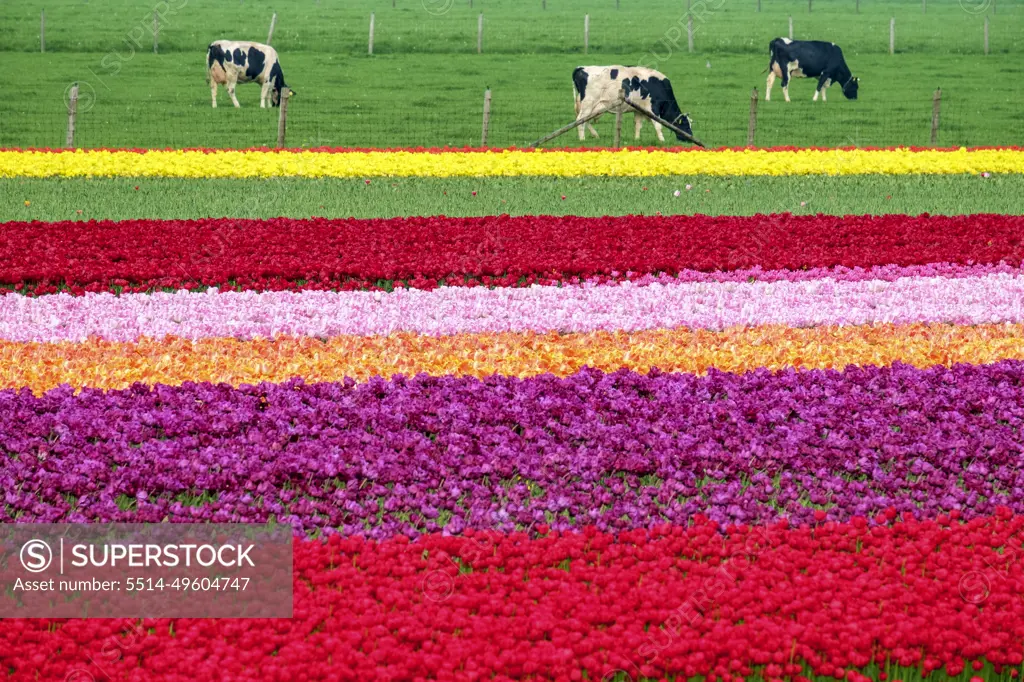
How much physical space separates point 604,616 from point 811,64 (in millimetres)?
41357

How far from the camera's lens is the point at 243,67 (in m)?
41.4

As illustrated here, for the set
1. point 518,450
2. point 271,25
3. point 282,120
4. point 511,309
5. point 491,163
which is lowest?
point 518,450

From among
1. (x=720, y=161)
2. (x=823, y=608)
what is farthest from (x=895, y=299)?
(x=720, y=161)

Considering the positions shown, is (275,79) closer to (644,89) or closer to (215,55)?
(215,55)

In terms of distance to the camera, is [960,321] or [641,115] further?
[641,115]

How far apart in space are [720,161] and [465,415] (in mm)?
19279

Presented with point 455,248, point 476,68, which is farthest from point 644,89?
point 455,248

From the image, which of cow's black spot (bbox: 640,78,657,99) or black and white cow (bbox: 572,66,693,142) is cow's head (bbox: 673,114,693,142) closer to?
black and white cow (bbox: 572,66,693,142)

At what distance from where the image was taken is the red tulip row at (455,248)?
14.7 metres

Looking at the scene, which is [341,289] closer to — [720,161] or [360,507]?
[360,507]

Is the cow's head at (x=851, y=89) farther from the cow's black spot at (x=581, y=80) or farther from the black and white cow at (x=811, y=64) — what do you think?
the cow's black spot at (x=581, y=80)

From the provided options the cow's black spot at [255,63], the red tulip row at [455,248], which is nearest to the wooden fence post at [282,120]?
the cow's black spot at [255,63]

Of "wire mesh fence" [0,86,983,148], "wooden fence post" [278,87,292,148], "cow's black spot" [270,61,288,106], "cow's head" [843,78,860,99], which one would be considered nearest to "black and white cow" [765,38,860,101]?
"cow's head" [843,78,860,99]

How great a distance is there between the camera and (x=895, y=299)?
13609 millimetres
